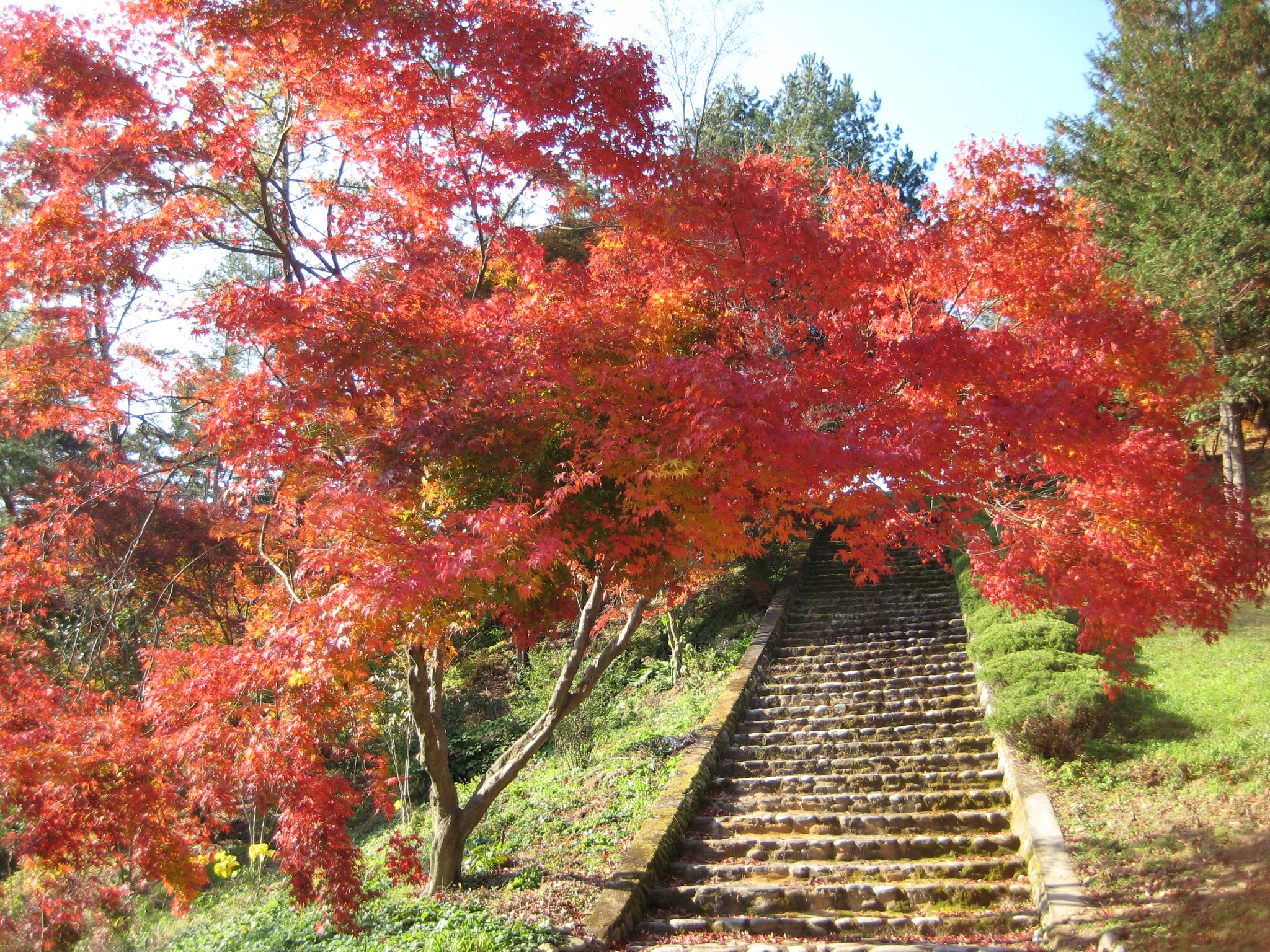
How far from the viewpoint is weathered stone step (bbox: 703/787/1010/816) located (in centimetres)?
746

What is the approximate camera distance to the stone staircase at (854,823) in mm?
6066

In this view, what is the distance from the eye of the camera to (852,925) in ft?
19.9

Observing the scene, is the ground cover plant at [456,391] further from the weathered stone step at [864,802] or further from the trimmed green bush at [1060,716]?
the weathered stone step at [864,802]

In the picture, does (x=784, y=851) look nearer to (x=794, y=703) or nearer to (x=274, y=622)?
(x=794, y=703)

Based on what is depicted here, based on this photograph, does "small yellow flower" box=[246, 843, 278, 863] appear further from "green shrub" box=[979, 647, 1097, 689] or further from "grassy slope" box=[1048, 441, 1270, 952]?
"green shrub" box=[979, 647, 1097, 689]

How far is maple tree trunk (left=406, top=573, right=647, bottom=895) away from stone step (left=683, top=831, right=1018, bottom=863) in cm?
184

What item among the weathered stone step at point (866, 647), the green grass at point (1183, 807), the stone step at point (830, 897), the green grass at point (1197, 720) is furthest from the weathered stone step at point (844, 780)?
the weathered stone step at point (866, 647)

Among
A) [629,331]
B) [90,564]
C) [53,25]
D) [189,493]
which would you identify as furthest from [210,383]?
[189,493]

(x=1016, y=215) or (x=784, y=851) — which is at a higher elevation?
(x=1016, y=215)

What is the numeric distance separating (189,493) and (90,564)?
7.50m

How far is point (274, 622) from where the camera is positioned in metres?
6.14

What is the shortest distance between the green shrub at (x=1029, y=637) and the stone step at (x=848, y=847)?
2597mm

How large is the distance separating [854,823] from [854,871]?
2.30 feet

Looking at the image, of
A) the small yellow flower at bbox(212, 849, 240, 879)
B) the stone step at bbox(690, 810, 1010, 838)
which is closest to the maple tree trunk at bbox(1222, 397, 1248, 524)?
the stone step at bbox(690, 810, 1010, 838)
